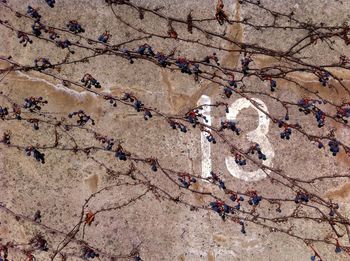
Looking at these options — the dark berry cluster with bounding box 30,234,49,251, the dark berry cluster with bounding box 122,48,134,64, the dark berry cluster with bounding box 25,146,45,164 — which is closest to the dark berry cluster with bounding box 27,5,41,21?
the dark berry cluster with bounding box 122,48,134,64

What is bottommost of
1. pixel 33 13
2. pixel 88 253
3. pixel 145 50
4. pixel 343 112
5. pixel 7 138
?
pixel 88 253

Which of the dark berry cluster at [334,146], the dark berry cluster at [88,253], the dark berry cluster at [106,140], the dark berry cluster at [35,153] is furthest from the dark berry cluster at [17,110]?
the dark berry cluster at [334,146]

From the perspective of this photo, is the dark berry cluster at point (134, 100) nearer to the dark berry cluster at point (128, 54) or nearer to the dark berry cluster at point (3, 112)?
the dark berry cluster at point (128, 54)

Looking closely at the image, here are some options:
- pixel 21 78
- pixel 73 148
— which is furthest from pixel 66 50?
pixel 73 148

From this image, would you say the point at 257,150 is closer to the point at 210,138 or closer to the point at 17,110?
the point at 210,138

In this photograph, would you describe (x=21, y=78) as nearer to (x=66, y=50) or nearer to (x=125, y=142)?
(x=66, y=50)

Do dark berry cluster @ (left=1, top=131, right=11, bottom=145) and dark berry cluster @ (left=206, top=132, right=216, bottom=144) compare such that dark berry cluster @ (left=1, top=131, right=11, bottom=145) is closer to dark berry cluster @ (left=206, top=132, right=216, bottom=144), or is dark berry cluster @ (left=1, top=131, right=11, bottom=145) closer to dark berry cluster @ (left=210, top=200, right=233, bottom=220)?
dark berry cluster @ (left=206, top=132, right=216, bottom=144)

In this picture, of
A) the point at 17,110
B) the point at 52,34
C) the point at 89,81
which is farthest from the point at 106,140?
the point at 52,34
